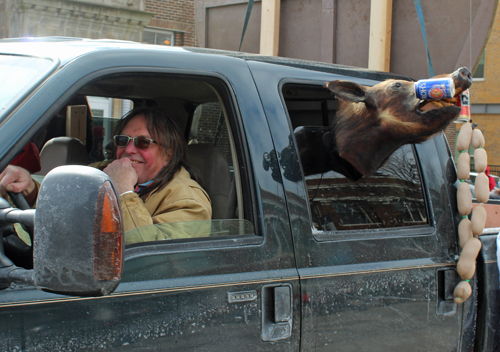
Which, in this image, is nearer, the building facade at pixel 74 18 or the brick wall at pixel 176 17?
the building facade at pixel 74 18

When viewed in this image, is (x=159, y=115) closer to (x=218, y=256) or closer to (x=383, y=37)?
(x=218, y=256)

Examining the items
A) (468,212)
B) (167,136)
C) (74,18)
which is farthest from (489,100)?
(167,136)

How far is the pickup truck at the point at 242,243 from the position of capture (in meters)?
1.19

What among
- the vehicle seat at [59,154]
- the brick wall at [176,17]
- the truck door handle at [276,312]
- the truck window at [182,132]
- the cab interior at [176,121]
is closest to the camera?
the truck door handle at [276,312]

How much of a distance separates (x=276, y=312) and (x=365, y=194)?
734mm

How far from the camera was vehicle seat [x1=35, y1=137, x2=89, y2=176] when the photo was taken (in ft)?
9.55

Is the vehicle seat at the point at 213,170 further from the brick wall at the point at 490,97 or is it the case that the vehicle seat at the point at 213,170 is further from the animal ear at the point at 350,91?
the brick wall at the point at 490,97

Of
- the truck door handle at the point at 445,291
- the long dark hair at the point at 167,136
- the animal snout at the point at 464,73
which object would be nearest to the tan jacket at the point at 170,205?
the long dark hair at the point at 167,136

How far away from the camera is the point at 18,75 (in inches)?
63.8

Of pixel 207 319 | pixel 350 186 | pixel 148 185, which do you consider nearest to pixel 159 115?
pixel 148 185

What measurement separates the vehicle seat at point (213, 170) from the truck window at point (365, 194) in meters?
0.46

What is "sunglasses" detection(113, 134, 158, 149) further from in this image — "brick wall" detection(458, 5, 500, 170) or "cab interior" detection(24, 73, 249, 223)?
"brick wall" detection(458, 5, 500, 170)

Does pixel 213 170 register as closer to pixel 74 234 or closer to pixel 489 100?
pixel 74 234

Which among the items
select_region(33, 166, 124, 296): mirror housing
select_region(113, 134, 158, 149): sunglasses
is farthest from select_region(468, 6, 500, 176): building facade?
select_region(33, 166, 124, 296): mirror housing
